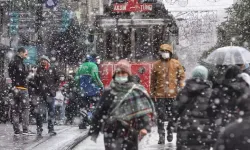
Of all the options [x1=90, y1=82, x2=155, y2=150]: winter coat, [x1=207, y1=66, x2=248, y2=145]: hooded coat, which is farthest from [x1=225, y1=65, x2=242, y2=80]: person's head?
[x1=90, y1=82, x2=155, y2=150]: winter coat

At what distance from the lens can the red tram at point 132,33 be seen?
21719 mm

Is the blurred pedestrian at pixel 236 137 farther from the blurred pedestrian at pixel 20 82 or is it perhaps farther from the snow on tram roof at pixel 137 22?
the snow on tram roof at pixel 137 22

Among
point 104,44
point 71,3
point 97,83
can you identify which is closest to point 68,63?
point 71,3

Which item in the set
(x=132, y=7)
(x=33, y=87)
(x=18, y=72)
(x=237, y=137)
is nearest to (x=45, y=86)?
(x=33, y=87)

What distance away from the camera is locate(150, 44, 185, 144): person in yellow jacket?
38.8ft

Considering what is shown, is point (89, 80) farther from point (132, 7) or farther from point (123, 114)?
point (132, 7)

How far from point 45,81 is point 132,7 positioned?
944 cm

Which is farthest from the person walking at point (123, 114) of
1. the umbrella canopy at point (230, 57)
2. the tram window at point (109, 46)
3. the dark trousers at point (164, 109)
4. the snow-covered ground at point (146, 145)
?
the tram window at point (109, 46)

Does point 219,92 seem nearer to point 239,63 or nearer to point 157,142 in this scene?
point 239,63

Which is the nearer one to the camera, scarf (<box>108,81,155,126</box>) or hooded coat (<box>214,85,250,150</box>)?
hooded coat (<box>214,85,250,150</box>)

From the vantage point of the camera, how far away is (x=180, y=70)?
38.9 ft

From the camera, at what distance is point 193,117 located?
769 centimetres

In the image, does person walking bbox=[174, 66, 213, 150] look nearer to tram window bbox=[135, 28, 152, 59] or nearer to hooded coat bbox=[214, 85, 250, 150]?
hooded coat bbox=[214, 85, 250, 150]

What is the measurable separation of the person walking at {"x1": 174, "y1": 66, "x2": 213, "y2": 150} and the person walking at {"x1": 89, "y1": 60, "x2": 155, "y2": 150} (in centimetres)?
64
